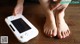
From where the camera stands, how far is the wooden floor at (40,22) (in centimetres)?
81

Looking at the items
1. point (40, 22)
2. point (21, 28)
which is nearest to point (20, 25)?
point (21, 28)

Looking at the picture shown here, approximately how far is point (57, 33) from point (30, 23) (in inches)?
6.4

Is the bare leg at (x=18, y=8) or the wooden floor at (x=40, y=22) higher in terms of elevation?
the bare leg at (x=18, y=8)

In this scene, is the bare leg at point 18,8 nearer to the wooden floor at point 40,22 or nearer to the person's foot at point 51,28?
the wooden floor at point 40,22

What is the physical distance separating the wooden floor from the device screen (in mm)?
51

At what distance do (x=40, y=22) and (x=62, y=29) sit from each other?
15 centimetres

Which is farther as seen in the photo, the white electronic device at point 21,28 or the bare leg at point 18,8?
the bare leg at point 18,8

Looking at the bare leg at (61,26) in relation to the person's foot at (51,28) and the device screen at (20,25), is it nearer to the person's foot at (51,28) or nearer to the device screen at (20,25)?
the person's foot at (51,28)

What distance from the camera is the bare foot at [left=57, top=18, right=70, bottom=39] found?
83 cm

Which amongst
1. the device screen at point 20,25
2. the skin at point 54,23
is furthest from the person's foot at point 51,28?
the device screen at point 20,25

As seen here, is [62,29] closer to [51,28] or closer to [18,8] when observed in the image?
[51,28]

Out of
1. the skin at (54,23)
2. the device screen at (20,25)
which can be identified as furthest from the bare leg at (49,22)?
the device screen at (20,25)

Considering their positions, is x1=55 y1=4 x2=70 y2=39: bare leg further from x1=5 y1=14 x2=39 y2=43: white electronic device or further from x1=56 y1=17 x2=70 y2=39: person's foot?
x1=5 y1=14 x2=39 y2=43: white electronic device

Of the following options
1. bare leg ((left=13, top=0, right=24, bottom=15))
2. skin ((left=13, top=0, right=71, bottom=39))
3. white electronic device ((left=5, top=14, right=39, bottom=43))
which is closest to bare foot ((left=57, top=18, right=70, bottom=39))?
skin ((left=13, top=0, right=71, bottom=39))
